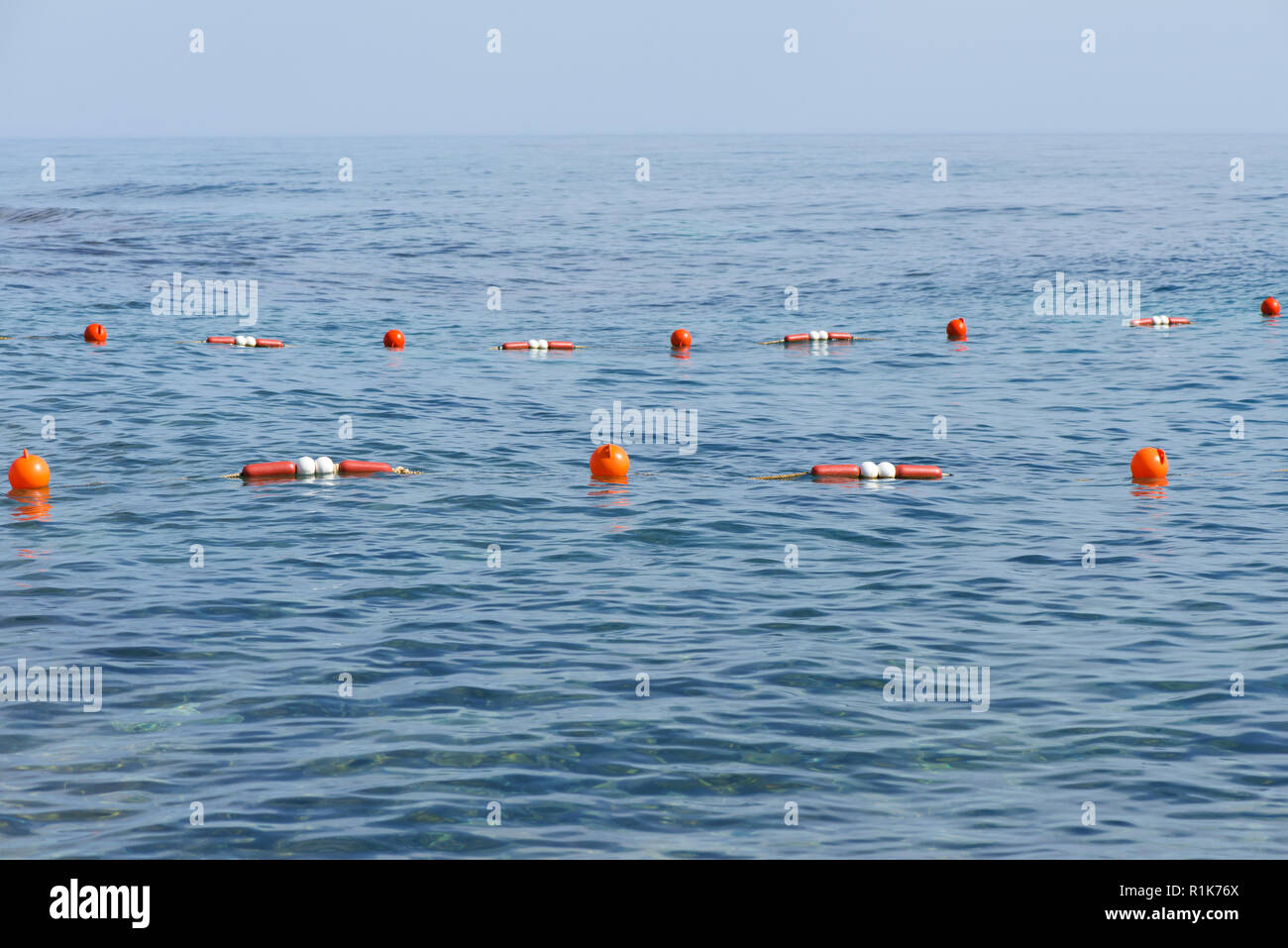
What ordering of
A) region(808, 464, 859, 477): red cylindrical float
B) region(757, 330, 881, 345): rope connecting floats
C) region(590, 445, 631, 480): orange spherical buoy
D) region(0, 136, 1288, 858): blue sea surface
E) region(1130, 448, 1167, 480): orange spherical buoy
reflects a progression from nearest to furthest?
region(0, 136, 1288, 858): blue sea surface < region(1130, 448, 1167, 480): orange spherical buoy < region(590, 445, 631, 480): orange spherical buoy < region(808, 464, 859, 477): red cylindrical float < region(757, 330, 881, 345): rope connecting floats

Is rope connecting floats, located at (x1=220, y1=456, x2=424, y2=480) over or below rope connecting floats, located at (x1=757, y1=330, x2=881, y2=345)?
below

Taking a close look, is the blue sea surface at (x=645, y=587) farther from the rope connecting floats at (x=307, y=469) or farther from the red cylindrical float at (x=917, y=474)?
the red cylindrical float at (x=917, y=474)

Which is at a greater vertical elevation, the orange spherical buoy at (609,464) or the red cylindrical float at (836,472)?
the orange spherical buoy at (609,464)

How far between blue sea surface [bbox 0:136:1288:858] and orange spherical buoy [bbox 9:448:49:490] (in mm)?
385

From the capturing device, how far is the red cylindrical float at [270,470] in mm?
19516

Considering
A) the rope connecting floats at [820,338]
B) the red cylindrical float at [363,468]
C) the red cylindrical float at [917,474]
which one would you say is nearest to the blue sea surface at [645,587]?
the red cylindrical float at [917,474]

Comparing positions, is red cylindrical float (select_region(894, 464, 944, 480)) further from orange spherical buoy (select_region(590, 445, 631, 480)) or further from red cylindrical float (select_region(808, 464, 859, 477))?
orange spherical buoy (select_region(590, 445, 631, 480))

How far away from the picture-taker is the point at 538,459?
69.3 ft

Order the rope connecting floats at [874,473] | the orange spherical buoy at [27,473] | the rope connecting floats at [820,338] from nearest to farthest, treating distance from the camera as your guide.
Result: the orange spherical buoy at [27,473] < the rope connecting floats at [874,473] < the rope connecting floats at [820,338]

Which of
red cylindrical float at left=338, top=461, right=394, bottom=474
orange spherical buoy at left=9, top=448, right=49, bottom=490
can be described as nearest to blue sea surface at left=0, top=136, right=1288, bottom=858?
orange spherical buoy at left=9, top=448, right=49, bottom=490

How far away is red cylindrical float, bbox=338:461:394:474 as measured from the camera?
65.7 feet

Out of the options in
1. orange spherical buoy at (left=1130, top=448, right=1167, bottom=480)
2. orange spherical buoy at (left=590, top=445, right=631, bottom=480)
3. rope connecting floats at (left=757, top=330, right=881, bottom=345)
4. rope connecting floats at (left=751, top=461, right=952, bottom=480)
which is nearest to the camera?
orange spherical buoy at (left=1130, top=448, right=1167, bottom=480)

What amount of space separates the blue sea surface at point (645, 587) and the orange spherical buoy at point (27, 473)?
38 cm

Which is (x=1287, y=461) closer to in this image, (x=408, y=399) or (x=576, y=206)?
(x=408, y=399)
